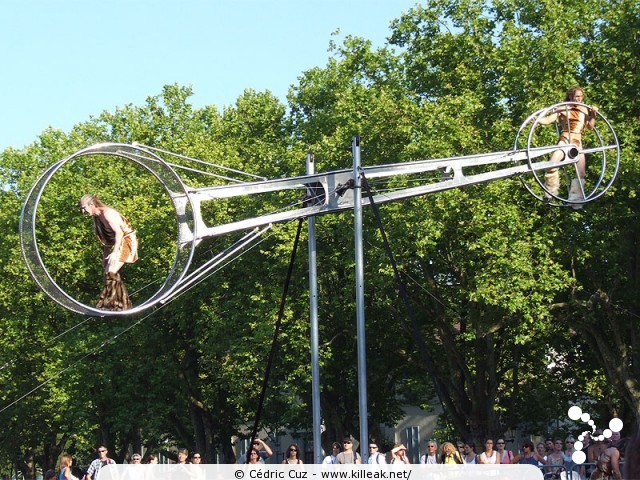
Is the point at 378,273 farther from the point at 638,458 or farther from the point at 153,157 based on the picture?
the point at 638,458

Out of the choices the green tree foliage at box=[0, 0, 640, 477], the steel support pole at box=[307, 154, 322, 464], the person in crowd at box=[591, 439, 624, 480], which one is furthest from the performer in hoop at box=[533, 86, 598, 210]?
the green tree foliage at box=[0, 0, 640, 477]

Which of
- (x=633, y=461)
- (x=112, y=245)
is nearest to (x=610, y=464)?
(x=112, y=245)

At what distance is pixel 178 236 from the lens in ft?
46.1

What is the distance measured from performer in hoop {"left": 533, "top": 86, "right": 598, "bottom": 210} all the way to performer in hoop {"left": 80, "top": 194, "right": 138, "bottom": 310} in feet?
16.1

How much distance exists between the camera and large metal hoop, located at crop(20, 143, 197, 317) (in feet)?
42.4

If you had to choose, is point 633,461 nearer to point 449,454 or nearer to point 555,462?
point 449,454

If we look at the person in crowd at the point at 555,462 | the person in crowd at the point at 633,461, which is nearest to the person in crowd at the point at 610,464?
the person in crowd at the point at 555,462

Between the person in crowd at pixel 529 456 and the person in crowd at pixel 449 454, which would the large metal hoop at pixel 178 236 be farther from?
the person in crowd at pixel 529 456

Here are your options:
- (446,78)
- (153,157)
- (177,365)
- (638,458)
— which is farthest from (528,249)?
(638,458)

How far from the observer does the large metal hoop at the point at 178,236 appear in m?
12.9

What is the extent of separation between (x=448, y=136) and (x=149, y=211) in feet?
33.8

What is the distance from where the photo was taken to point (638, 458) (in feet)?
12.7

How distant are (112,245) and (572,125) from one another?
5.54 metres
